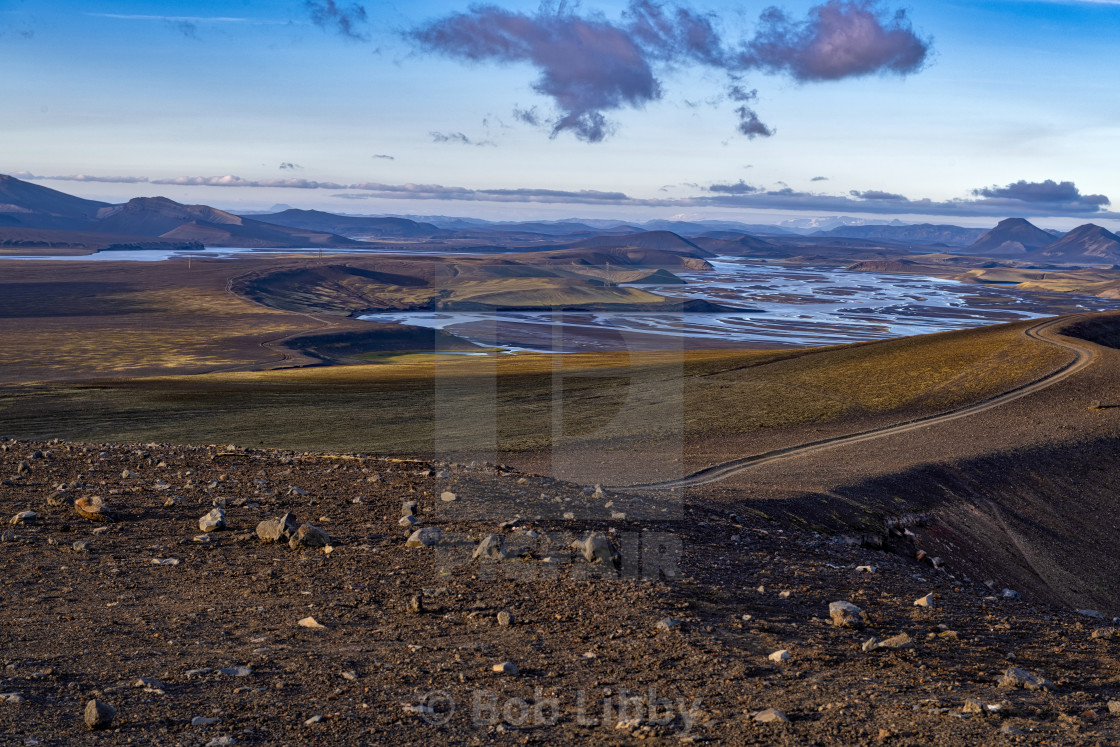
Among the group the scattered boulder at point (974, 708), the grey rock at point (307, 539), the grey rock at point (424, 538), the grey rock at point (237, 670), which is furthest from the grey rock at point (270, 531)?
the scattered boulder at point (974, 708)

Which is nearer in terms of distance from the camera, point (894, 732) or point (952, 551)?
point (894, 732)

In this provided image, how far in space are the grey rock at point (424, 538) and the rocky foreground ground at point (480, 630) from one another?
6 cm

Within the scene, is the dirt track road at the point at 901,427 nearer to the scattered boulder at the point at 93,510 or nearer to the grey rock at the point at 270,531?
the grey rock at the point at 270,531

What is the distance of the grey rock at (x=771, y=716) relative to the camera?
7113mm

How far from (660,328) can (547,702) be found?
119710 mm

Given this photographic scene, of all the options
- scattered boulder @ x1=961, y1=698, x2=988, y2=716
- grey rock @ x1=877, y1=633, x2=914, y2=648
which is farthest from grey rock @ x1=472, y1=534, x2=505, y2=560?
scattered boulder @ x1=961, y1=698, x2=988, y2=716

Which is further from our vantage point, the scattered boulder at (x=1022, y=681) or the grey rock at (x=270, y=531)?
the grey rock at (x=270, y=531)

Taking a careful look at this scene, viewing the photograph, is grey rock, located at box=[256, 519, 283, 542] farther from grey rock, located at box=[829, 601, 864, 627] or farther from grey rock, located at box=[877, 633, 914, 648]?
grey rock, located at box=[877, 633, 914, 648]

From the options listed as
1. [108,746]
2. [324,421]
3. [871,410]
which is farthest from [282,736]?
[871,410]

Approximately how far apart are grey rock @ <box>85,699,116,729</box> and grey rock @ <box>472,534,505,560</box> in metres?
5.12

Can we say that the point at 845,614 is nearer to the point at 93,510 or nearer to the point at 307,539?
the point at 307,539

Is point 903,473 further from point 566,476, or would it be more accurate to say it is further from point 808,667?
point 808,667

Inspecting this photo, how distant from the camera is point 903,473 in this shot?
81.5ft

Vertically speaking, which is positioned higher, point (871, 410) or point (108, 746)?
point (108, 746)
